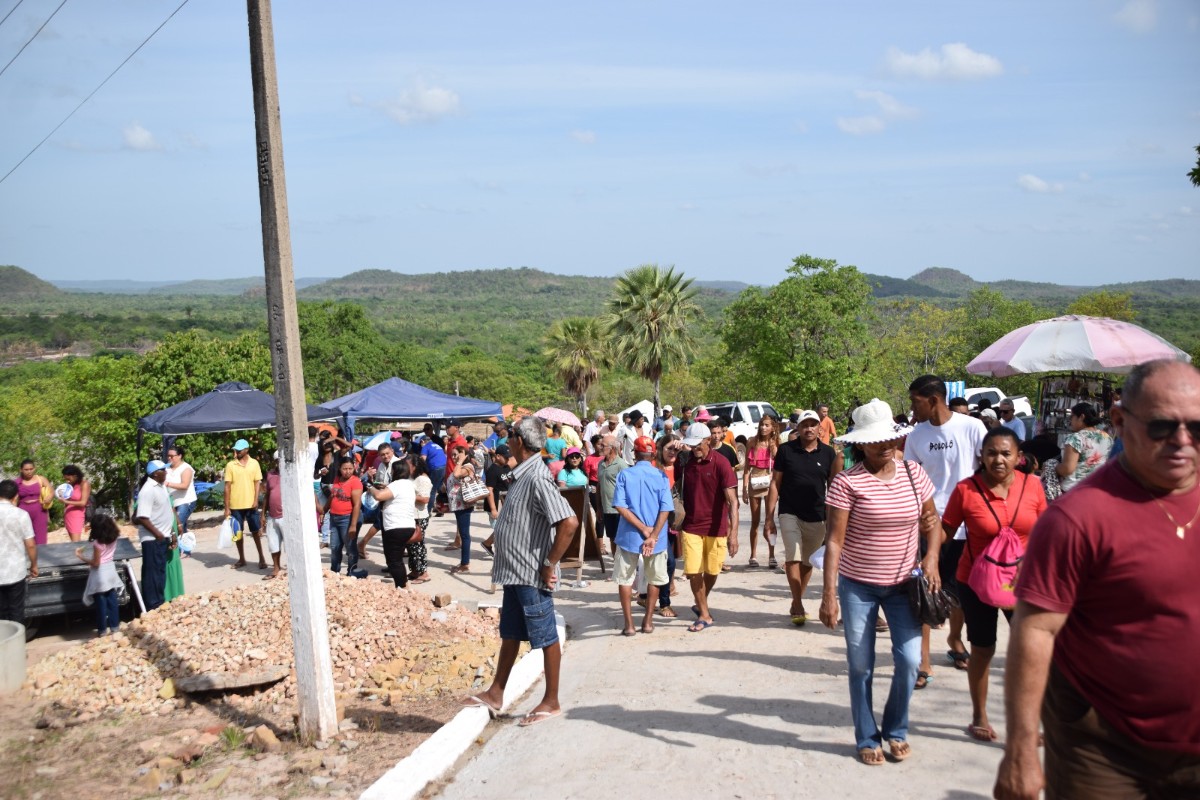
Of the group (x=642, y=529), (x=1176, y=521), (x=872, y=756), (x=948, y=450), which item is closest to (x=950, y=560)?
(x=948, y=450)

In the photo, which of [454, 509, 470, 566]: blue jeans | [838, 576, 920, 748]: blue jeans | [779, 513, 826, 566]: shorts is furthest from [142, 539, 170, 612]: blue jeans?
[838, 576, 920, 748]: blue jeans

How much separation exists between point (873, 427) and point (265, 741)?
4.45m

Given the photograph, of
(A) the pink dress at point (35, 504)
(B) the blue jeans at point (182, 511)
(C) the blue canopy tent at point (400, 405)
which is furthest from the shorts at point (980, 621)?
(C) the blue canopy tent at point (400, 405)

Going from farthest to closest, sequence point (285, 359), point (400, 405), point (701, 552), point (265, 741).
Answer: point (400, 405)
point (701, 552)
point (265, 741)
point (285, 359)

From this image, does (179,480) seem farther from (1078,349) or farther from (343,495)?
(1078,349)

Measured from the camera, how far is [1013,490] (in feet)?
17.9

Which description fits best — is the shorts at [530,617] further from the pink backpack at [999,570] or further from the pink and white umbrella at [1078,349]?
the pink and white umbrella at [1078,349]

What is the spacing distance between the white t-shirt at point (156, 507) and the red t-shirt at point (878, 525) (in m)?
7.94

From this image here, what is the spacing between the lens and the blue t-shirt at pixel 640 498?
8.39 meters

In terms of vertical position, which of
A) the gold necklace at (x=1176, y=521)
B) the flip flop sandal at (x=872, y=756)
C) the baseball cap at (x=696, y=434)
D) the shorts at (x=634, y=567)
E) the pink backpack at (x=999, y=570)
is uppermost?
the gold necklace at (x=1176, y=521)

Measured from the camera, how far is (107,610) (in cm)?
1035

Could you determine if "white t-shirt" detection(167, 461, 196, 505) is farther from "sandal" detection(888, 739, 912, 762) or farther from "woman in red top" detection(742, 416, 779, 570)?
"sandal" detection(888, 739, 912, 762)

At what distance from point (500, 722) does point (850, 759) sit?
7.79 feet

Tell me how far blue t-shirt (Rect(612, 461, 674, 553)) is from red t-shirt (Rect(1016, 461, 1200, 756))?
5.64 m
